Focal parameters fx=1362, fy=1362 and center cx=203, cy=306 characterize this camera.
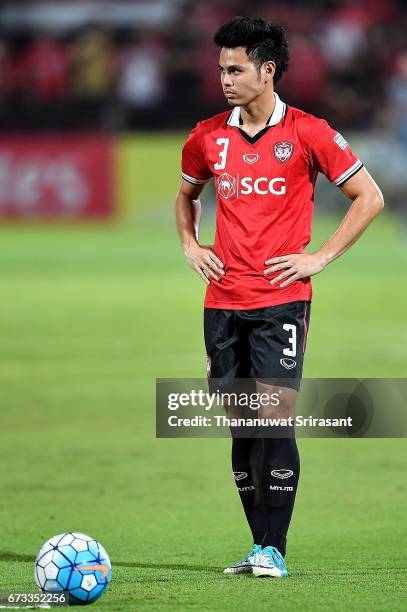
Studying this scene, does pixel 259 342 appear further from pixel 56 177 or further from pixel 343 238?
pixel 56 177

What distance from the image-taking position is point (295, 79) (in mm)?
28297

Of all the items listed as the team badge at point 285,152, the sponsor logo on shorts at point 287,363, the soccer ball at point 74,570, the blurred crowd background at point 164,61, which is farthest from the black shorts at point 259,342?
the blurred crowd background at point 164,61

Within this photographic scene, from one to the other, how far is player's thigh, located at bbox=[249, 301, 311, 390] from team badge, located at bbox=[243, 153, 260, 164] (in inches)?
23.4

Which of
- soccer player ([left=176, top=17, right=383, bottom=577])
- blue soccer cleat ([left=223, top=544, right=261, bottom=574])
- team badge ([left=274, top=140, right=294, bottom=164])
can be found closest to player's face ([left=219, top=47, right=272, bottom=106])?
soccer player ([left=176, top=17, right=383, bottom=577])

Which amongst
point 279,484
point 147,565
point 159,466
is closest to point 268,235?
point 279,484

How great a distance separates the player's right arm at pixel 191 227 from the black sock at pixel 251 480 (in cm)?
72

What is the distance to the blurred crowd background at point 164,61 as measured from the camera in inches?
A: 1069

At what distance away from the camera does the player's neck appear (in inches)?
218

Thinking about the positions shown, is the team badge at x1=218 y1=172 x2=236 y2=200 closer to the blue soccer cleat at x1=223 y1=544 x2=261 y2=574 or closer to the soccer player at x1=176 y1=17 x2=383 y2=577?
the soccer player at x1=176 y1=17 x2=383 y2=577

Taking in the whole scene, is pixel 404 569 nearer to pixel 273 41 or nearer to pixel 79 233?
pixel 273 41

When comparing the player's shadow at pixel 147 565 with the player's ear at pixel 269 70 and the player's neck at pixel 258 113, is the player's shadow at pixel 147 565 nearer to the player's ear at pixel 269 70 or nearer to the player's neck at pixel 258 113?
the player's neck at pixel 258 113

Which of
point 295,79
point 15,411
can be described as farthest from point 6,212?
point 15,411

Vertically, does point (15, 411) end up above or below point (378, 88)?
below

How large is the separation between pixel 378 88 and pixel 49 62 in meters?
6.90
